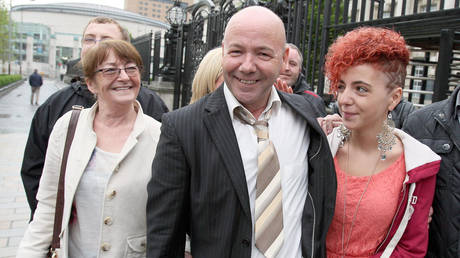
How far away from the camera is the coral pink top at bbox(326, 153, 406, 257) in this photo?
6.62ft

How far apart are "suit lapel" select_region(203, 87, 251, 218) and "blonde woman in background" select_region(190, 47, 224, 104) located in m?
0.99

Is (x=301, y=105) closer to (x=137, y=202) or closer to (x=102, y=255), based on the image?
(x=137, y=202)

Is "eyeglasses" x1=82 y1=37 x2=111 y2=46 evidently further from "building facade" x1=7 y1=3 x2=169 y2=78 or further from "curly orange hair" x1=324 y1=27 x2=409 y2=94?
"building facade" x1=7 y1=3 x2=169 y2=78

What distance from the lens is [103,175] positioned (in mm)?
2111

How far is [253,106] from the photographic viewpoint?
6.55 ft

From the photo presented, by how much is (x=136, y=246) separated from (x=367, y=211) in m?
1.28

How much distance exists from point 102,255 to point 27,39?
91.2m

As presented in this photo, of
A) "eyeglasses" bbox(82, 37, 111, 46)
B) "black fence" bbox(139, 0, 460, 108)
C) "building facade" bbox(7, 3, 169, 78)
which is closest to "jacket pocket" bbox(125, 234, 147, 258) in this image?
"eyeglasses" bbox(82, 37, 111, 46)

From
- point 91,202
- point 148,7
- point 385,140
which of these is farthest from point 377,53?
point 148,7

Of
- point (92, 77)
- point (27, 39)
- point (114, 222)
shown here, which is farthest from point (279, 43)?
point (27, 39)

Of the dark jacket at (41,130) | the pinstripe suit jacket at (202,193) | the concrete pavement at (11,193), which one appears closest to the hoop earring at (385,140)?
the pinstripe suit jacket at (202,193)

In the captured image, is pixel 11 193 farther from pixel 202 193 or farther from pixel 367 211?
pixel 367 211

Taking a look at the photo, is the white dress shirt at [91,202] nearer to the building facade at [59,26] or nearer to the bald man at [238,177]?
the bald man at [238,177]

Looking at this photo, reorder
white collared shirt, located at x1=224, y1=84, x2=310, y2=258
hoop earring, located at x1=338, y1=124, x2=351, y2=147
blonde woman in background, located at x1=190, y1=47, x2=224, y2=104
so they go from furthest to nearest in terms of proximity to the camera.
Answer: blonde woman in background, located at x1=190, y1=47, x2=224, y2=104 < hoop earring, located at x1=338, y1=124, x2=351, y2=147 < white collared shirt, located at x1=224, y1=84, x2=310, y2=258
